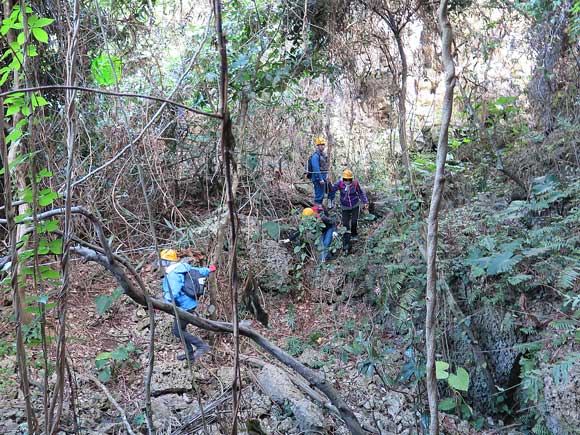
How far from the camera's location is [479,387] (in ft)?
18.2

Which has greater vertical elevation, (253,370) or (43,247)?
(43,247)

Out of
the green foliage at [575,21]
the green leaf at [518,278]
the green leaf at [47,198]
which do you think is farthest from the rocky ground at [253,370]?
the green foliage at [575,21]

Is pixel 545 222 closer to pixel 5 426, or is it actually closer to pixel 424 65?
pixel 424 65

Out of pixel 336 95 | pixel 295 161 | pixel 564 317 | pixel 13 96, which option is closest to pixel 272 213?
pixel 295 161

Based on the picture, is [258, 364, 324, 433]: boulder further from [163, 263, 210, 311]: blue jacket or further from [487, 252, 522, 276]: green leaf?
[487, 252, 522, 276]: green leaf

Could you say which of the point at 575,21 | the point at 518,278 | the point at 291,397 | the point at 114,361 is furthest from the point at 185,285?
the point at 575,21

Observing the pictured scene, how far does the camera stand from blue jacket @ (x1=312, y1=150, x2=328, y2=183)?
8.19 meters

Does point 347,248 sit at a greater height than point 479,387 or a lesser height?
greater

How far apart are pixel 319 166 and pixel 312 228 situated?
1254 mm

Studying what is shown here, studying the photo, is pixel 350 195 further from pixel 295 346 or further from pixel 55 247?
pixel 55 247

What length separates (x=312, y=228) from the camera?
24.8 feet

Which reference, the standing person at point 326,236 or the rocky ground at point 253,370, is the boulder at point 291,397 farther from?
the standing person at point 326,236

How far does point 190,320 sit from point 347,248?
245 inches

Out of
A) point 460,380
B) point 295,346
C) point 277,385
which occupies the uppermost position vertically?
point 460,380
